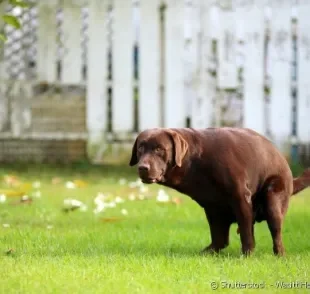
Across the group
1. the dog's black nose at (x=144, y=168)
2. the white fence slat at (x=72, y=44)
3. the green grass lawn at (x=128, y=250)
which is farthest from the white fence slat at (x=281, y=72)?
the dog's black nose at (x=144, y=168)

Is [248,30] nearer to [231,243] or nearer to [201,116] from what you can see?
[201,116]

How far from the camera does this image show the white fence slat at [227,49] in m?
11.5

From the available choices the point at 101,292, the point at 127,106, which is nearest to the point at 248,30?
the point at 127,106

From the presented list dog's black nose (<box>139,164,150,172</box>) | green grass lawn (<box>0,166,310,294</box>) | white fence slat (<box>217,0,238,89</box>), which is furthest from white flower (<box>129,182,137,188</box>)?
dog's black nose (<box>139,164,150,172</box>)

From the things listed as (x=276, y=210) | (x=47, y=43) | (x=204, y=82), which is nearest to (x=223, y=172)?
(x=276, y=210)

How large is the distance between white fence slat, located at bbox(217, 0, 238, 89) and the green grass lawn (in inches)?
105

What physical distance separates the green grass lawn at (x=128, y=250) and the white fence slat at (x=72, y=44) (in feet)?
9.19

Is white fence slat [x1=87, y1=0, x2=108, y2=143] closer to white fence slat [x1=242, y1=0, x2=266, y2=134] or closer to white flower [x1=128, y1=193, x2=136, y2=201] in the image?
white fence slat [x1=242, y1=0, x2=266, y2=134]

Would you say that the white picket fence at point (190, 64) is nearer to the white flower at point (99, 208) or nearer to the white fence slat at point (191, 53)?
the white fence slat at point (191, 53)

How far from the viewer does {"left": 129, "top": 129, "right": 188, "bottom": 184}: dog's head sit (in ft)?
17.1

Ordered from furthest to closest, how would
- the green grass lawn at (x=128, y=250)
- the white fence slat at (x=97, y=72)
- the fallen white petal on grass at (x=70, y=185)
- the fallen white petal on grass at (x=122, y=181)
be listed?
the white fence slat at (x=97, y=72) < the fallen white petal on grass at (x=122, y=181) < the fallen white petal on grass at (x=70, y=185) < the green grass lawn at (x=128, y=250)

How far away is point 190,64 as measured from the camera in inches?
458

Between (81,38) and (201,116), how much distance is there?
204cm

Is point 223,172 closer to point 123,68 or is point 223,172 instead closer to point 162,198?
point 162,198
